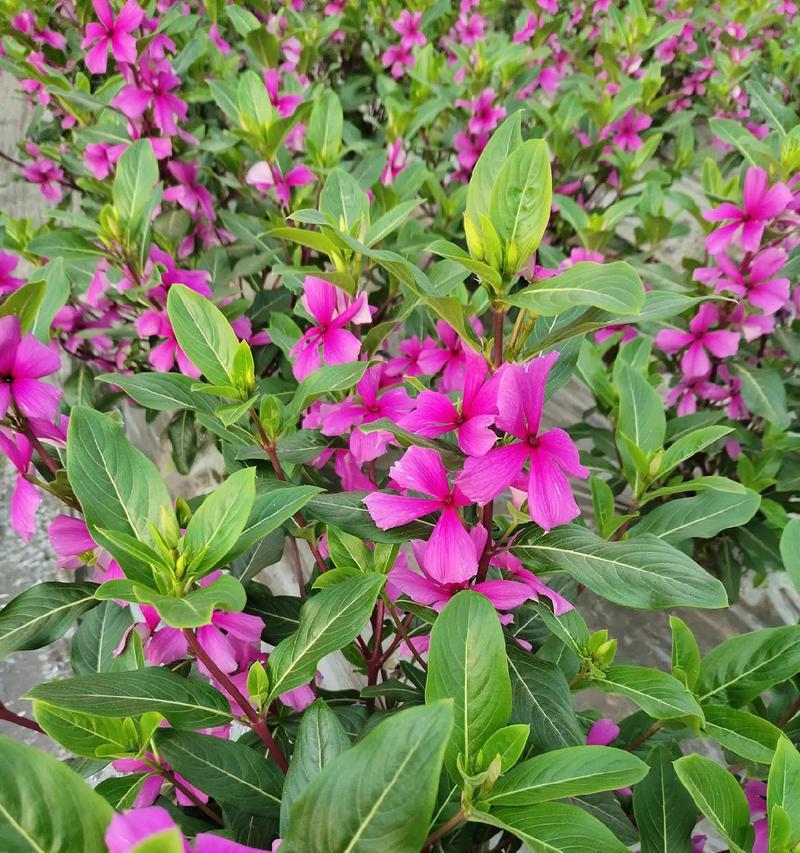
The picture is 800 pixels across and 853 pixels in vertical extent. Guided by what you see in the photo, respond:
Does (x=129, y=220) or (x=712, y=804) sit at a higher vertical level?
(x=129, y=220)

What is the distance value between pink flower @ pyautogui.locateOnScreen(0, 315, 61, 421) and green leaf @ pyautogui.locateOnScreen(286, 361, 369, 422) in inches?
9.1

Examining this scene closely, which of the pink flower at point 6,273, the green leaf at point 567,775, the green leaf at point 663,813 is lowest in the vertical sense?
the green leaf at point 663,813

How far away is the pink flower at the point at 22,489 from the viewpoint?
632 mm

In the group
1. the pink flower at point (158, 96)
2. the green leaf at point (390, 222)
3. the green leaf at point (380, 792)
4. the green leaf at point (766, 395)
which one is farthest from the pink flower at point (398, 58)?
the green leaf at point (380, 792)

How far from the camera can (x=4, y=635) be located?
2.20 feet

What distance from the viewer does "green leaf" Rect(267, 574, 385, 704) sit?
53 centimetres

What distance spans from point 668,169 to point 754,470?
1.26 meters

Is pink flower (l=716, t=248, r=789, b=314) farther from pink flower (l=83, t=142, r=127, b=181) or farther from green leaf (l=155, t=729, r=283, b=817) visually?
pink flower (l=83, t=142, r=127, b=181)

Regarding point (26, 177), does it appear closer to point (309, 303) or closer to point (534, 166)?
point (309, 303)

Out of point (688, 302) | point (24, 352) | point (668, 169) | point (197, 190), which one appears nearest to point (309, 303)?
point (24, 352)

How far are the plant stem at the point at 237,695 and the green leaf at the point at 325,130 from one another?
100cm

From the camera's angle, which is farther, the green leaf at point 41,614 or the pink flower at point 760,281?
the pink flower at point 760,281

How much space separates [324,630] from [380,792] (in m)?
0.21

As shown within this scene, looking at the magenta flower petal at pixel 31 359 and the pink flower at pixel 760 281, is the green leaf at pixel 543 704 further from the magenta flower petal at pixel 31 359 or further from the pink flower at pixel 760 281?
the pink flower at pixel 760 281
